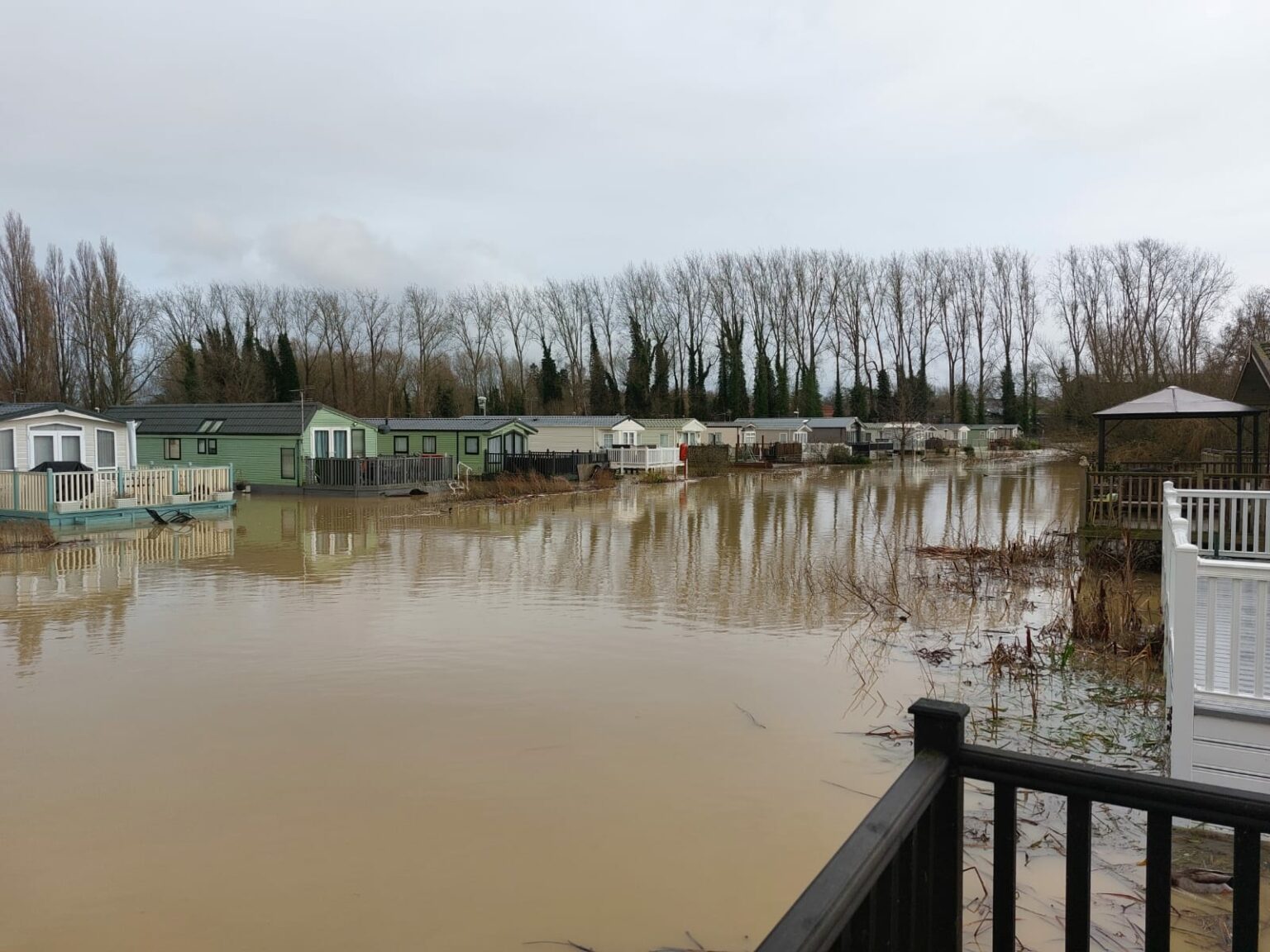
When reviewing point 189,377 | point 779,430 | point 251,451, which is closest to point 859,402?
point 779,430

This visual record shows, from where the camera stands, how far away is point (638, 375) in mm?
65562

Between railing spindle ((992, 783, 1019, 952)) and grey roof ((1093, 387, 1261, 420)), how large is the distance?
→ 47.0ft

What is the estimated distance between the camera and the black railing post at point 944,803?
2.17 meters

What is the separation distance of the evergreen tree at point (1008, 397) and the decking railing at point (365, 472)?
63.0 m

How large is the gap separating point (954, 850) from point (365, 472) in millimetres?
28230

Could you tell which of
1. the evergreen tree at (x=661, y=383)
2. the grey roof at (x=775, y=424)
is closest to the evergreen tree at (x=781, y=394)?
the evergreen tree at (x=661, y=383)

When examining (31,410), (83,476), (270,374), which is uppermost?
(270,374)

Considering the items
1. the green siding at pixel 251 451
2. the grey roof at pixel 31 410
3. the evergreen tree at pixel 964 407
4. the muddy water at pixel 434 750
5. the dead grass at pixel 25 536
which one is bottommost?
the muddy water at pixel 434 750

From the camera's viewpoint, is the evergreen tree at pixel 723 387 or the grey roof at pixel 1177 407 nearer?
the grey roof at pixel 1177 407

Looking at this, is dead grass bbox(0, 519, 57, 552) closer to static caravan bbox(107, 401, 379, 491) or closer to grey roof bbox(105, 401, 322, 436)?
static caravan bbox(107, 401, 379, 491)

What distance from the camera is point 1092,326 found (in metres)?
70.7

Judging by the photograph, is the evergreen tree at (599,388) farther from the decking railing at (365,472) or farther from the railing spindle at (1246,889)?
the railing spindle at (1246,889)

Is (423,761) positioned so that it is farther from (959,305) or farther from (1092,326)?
(959,305)

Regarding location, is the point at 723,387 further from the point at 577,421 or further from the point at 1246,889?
the point at 1246,889
